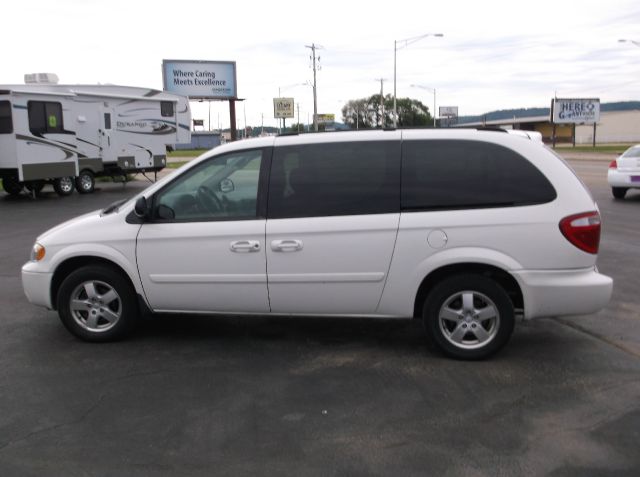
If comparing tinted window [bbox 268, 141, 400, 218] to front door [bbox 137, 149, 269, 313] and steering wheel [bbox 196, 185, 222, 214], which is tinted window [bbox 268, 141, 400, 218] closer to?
front door [bbox 137, 149, 269, 313]

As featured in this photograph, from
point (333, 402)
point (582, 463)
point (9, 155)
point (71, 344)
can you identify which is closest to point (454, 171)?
point (333, 402)

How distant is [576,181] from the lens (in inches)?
190

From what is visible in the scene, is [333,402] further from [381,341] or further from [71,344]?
[71,344]

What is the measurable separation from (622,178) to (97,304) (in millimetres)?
14247

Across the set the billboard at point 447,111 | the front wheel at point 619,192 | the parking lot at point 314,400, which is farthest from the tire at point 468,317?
the billboard at point 447,111

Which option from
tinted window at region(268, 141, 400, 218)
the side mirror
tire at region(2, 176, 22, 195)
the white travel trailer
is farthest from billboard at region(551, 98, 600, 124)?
the side mirror

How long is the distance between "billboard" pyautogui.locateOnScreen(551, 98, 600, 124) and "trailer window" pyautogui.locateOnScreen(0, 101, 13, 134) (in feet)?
211

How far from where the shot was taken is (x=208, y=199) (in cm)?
532

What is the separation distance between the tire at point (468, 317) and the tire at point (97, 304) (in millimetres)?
2477

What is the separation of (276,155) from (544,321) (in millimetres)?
2933

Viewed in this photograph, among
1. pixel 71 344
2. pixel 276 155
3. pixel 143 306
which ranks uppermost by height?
pixel 276 155

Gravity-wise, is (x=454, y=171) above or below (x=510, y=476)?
above

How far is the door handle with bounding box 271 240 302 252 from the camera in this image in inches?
197

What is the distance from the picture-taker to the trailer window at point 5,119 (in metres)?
17.7
